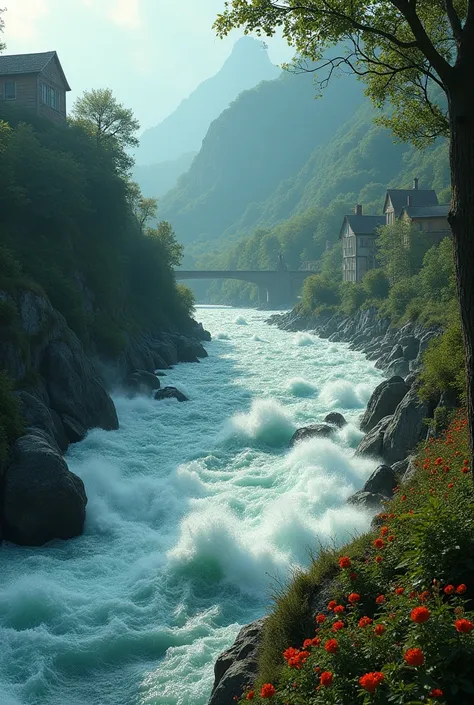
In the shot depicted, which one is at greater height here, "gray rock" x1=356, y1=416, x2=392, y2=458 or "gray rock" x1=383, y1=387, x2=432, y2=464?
"gray rock" x1=383, y1=387, x2=432, y2=464

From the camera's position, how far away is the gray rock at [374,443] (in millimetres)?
21359

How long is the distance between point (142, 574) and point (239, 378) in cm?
2880

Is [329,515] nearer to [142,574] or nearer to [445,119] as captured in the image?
[142,574]

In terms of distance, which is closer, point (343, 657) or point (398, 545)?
point (343, 657)

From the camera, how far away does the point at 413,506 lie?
9.64 m

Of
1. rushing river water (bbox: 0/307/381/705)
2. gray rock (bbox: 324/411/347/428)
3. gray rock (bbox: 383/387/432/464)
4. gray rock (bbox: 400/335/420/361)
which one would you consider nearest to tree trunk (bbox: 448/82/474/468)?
rushing river water (bbox: 0/307/381/705)

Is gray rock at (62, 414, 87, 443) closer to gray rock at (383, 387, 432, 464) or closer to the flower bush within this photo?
gray rock at (383, 387, 432, 464)

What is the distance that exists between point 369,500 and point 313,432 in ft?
29.8

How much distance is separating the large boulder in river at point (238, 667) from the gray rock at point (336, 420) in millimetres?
18544

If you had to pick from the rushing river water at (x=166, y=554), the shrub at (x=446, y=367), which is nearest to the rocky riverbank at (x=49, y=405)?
the rushing river water at (x=166, y=554)

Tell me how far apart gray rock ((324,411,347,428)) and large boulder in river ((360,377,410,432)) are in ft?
6.21

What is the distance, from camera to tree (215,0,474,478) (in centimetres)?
769

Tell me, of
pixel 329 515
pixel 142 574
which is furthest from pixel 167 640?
pixel 329 515

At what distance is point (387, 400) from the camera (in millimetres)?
24766
